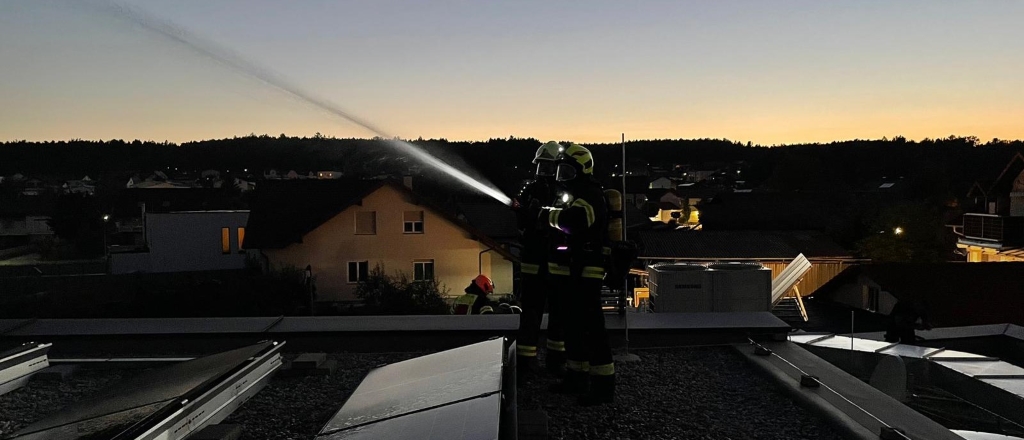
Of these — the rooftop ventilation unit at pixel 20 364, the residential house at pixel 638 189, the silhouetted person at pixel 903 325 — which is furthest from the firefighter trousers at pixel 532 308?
the residential house at pixel 638 189

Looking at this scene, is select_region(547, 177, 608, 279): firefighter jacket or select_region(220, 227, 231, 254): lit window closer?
select_region(547, 177, 608, 279): firefighter jacket

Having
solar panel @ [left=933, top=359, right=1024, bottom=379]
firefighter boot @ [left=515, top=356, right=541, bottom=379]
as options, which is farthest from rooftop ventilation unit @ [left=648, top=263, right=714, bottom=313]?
firefighter boot @ [left=515, top=356, right=541, bottom=379]

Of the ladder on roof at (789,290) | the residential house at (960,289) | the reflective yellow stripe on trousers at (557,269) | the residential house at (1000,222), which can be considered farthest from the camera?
the residential house at (1000,222)

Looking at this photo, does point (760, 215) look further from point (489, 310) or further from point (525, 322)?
point (525, 322)

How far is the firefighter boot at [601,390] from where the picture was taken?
700cm

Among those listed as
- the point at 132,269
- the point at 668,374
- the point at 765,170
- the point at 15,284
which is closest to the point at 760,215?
the point at 132,269

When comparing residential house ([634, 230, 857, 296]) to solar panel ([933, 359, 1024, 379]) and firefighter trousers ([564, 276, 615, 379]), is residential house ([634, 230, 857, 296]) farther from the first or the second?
firefighter trousers ([564, 276, 615, 379])

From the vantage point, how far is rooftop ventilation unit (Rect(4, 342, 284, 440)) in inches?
219

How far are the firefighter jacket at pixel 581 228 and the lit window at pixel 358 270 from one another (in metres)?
26.5

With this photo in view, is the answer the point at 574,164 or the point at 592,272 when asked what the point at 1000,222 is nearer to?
the point at 592,272

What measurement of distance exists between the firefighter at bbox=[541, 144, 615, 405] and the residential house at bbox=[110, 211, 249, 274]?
39.4 m

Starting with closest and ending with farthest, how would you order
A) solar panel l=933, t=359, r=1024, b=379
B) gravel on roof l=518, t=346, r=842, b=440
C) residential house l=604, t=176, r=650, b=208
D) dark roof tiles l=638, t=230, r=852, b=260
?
gravel on roof l=518, t=346, r=842, b=440
solar panel l=933, t=359, r=1024, b=379
dark roof tiles l=638, t=230, r=852, b=260
residential house l=604, t=176, r=650, b=208

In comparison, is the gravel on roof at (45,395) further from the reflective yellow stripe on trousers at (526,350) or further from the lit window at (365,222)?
the lit window at (365,222)

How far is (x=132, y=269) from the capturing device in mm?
43188
